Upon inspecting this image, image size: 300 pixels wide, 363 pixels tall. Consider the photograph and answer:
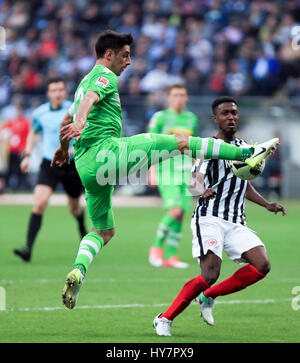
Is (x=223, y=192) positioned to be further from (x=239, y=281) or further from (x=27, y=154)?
(x=27, y=154)

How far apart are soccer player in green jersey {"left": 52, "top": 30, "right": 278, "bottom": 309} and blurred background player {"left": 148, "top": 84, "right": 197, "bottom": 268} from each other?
4.16 meters

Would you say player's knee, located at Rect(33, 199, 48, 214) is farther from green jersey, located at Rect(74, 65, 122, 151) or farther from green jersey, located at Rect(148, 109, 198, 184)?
green jersey, located at Rect(74, 65, 122, 151)

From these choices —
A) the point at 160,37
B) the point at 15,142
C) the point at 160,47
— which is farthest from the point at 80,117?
the point at 160,37

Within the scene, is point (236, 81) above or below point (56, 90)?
above

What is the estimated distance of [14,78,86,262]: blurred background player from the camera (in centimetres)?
1119

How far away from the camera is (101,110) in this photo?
6.71 m

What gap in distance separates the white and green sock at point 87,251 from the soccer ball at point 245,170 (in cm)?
130

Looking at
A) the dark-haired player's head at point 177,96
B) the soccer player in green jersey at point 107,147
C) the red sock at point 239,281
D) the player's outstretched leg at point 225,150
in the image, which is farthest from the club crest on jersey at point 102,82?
the dark-haired player's head at point 177,96

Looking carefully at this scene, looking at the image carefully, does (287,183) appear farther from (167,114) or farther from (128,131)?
(167,114)

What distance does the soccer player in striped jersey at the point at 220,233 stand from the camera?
6445 mm

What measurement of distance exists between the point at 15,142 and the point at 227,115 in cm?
1573

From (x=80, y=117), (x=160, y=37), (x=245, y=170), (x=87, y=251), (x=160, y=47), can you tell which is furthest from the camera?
(x=160, y=37)

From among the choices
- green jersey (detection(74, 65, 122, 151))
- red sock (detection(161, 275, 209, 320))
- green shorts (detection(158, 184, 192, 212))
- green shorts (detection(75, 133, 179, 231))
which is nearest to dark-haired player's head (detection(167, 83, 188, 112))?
green shorts (detection(158, 184, 192, 212))

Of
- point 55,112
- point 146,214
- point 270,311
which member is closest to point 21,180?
point 146,214
